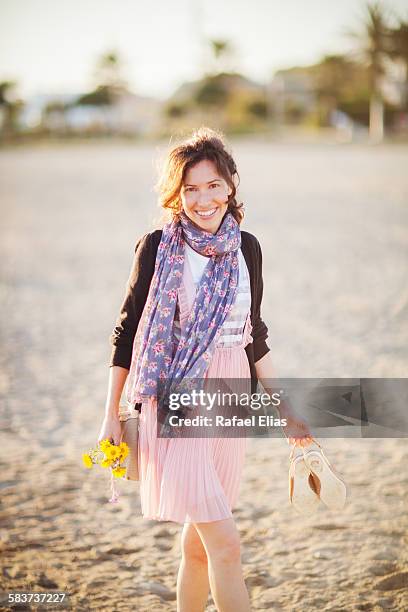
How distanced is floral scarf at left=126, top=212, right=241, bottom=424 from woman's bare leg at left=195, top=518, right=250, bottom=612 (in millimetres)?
364

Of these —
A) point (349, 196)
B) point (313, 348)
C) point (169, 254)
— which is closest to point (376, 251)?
point (313, 348)

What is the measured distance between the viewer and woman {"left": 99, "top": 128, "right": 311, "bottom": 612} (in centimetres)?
230

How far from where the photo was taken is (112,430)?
95.2 inches

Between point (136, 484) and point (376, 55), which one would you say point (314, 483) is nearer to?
point (136, 484)

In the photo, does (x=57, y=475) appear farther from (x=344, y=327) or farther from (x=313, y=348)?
(x=344, y=327)

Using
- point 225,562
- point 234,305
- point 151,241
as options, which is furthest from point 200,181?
point 225,562

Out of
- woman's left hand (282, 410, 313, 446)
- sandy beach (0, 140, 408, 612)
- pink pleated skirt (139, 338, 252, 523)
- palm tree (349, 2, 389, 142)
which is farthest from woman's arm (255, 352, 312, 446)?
palm tree (349, 2, 389, 142)

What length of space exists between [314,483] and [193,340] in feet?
2.15

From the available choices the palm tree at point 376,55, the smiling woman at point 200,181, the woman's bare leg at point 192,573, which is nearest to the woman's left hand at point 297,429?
the woman's bare leg at point 192,573

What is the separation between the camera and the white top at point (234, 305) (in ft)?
8.00

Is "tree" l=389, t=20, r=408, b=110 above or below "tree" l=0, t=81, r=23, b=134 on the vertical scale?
below

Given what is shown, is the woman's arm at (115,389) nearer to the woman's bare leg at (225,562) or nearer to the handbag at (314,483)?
the woman's bare leg at (225,562)

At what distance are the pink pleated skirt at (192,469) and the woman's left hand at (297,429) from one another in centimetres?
20

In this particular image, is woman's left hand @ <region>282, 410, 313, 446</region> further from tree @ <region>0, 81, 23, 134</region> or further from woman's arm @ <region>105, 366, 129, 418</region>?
tree @ <region>0, 81, 23, 134</region>
